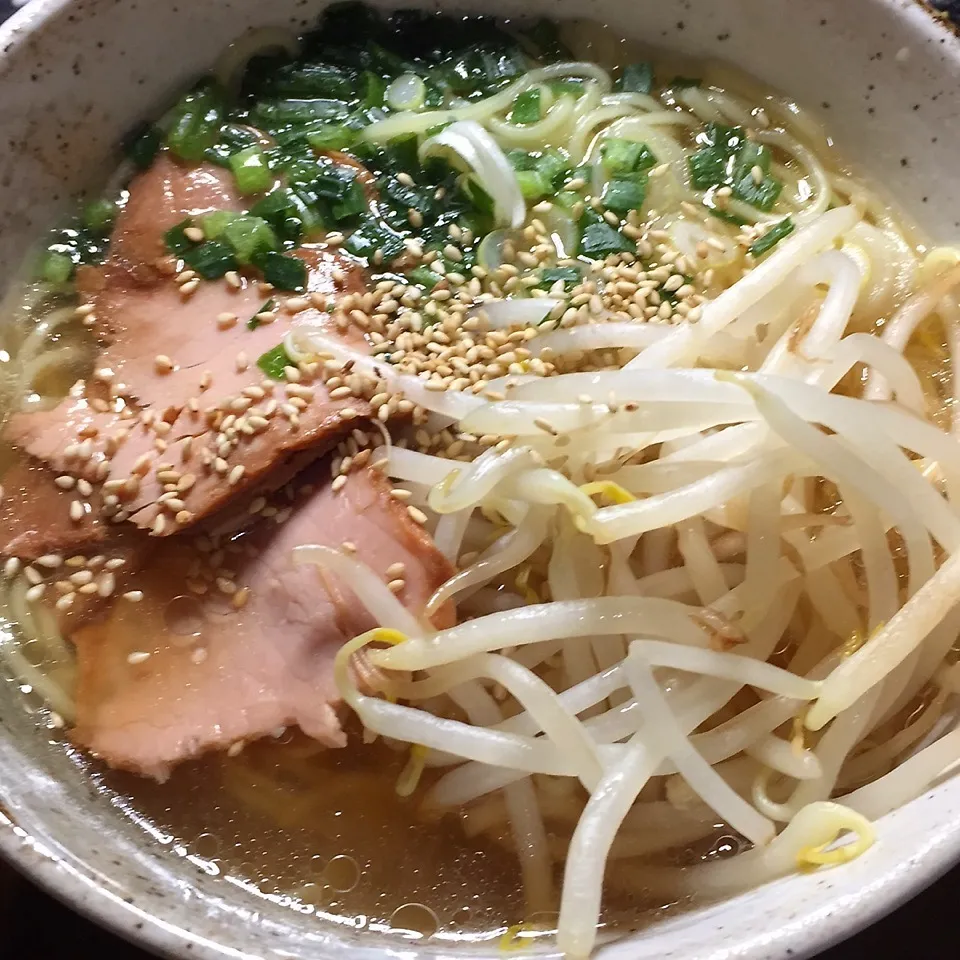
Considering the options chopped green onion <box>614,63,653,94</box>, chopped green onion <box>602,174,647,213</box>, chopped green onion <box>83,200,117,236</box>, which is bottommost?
chopped green onion <box>83,200,117,236</box>

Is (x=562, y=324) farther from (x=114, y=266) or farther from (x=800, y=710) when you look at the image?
(x=114, y=266)

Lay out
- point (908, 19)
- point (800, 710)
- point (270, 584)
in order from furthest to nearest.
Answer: point (908, 19)
point (270, 584)
point (800, 710)

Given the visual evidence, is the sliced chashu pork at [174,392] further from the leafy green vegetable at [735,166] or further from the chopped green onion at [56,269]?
the leafy green vegetable at [735,166]

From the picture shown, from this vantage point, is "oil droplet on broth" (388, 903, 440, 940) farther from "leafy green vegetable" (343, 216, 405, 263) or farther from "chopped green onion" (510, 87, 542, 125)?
"chopped green onion" (510, 87, 542, 125)

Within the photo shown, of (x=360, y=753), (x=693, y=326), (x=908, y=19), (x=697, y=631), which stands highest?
(x=908, y=19)

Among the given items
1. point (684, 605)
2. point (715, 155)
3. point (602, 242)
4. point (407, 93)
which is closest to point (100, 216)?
point (407, 93)

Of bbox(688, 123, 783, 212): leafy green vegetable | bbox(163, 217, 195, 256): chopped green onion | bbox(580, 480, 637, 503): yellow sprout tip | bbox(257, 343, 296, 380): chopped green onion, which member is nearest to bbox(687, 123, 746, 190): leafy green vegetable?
bbox(688, 123, 783, 212): leafy green vegetable

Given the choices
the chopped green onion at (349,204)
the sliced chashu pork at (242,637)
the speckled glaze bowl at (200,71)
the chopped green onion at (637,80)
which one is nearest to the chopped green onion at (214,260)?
the chopped green onion at (349,204)

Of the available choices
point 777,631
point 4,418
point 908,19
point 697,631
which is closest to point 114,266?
point 4,418
